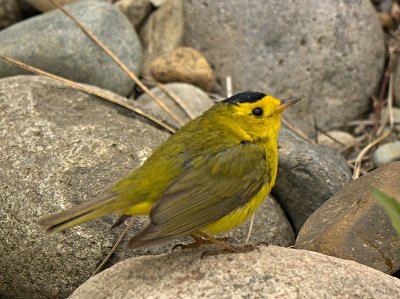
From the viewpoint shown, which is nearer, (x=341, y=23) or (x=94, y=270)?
(x=94, y=270)

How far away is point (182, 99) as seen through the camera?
5062mm

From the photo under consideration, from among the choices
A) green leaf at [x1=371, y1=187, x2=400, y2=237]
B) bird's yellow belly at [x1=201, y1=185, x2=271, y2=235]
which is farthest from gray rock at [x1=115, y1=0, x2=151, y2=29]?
green leaf at [x1=371, y1=187, x2=400, y2=237]

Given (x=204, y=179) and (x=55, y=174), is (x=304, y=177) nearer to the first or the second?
(x=204, y=179)

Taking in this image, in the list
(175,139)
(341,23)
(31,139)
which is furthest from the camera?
(341,23)

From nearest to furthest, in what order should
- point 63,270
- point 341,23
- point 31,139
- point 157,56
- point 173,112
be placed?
point 63,270
point 31,139
point 173,112
point 341,23
point 157,56

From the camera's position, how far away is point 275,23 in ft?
18.1

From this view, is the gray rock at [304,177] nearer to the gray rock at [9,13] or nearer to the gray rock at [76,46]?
the gray rock at [76,46]

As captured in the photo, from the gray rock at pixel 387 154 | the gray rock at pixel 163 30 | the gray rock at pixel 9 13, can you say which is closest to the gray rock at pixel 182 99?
the gray rock at pixel 163 30

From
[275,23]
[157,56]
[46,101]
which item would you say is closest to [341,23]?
[275,23]

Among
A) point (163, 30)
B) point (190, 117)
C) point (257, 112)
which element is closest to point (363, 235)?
point (257, 112)

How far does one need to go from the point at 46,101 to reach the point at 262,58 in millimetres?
2445

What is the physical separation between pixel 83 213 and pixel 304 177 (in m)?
1.82

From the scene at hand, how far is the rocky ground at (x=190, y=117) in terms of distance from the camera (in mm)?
2729

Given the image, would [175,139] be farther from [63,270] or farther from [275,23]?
[275,23]
